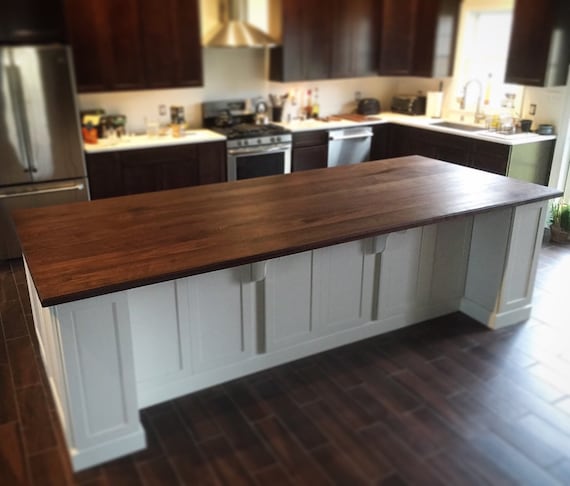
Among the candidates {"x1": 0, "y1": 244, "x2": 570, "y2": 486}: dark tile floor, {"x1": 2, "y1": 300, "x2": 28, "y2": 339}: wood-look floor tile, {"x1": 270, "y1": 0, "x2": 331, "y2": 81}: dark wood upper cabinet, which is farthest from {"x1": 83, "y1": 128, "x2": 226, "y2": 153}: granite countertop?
{"x1": 0, "y1": 244, "x2": 570, "y2": 486}: dark tile floor

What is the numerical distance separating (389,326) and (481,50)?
12.0ft

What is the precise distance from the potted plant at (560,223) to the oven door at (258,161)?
8.28 feet

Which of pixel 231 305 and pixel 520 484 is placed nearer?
pixel 520 484

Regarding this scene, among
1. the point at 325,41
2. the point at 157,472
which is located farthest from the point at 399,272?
the point at 325,41

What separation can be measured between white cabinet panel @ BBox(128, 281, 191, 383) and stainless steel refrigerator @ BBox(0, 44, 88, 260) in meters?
2.37

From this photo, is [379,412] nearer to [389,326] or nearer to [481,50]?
[389,326]

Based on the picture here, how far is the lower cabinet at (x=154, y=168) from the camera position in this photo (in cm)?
462

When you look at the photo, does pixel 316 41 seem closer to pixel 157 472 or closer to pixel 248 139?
pixel 248 139

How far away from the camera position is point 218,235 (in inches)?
96.6

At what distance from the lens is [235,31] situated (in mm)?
4867

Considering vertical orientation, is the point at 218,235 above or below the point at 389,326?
above

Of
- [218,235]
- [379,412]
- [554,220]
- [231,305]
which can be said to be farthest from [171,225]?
[554,220]

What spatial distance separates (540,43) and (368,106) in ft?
6.57

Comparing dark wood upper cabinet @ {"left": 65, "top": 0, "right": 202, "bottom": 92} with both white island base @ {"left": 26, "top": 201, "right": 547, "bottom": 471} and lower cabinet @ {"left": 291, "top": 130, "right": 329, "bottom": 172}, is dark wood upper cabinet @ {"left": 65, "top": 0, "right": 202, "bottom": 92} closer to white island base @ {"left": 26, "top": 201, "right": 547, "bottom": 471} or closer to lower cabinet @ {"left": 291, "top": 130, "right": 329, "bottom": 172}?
lower cabinet @ {"left": 291, "top": 130, "right": 329, "bottom": 172}
